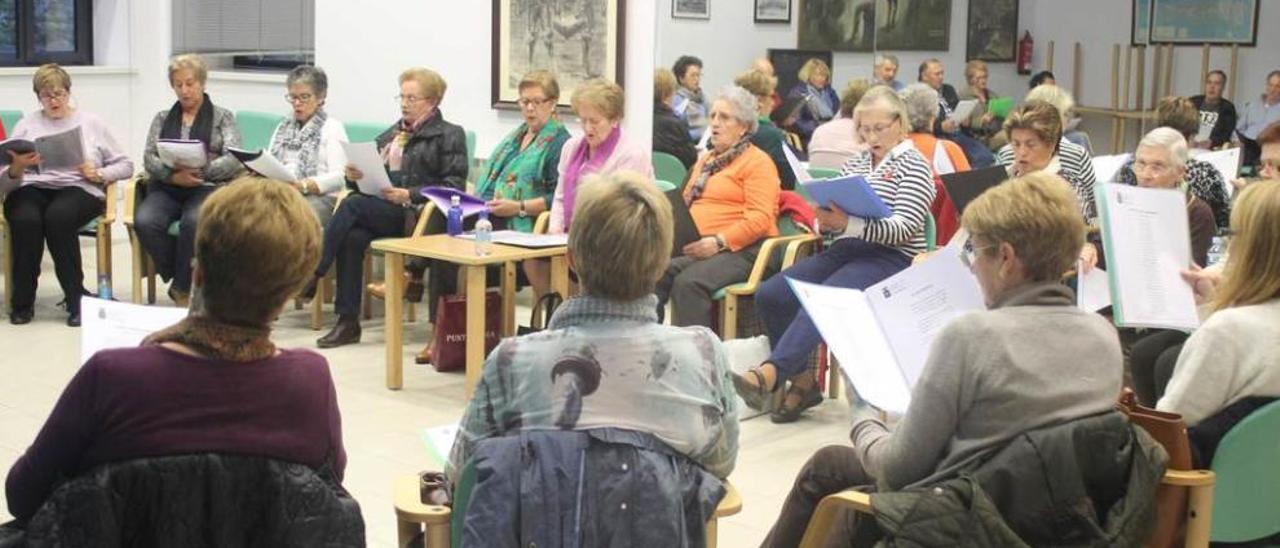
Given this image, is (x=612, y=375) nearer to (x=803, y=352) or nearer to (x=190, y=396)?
(x=190, y=396)

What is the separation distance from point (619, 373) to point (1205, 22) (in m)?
11.7

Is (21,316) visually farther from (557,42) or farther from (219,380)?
(219,380)

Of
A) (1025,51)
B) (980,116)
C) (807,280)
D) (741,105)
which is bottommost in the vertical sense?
(807,280)

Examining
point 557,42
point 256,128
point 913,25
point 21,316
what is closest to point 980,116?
point 913,25

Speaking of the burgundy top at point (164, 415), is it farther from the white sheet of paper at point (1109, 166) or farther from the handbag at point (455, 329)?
the white sheet of paper at point (1109, 166)

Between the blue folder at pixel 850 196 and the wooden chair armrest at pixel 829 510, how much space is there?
7.03ft

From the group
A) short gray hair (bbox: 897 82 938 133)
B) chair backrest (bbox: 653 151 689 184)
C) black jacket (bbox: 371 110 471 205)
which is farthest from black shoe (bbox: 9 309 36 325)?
short gray hair (bbox: 897 82 938 133)

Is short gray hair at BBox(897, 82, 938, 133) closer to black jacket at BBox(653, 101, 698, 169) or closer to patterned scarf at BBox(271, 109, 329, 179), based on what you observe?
black jacket at BBox(653, 101, 698, 169)

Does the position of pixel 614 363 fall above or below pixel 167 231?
above

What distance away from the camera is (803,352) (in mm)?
5211

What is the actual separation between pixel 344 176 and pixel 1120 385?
4.76 m

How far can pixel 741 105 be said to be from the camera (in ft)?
19.0

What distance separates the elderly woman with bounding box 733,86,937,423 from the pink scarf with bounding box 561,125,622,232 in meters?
1.08

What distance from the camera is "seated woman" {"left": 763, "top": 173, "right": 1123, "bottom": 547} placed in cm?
262
